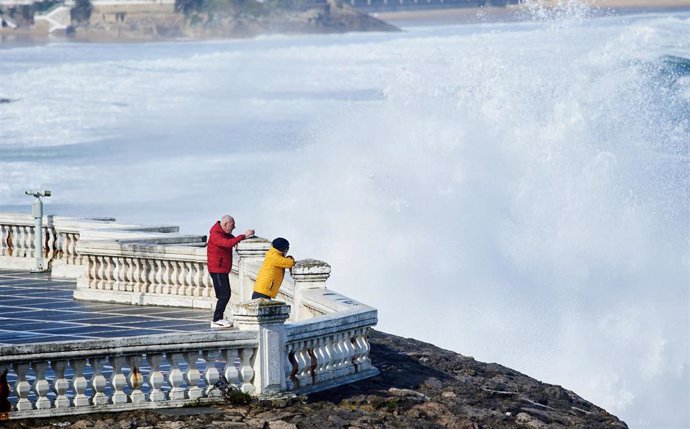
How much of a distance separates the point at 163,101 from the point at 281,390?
3068 inches

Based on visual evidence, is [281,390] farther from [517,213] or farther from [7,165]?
[7,165]

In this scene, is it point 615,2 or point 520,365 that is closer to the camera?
point 520,365

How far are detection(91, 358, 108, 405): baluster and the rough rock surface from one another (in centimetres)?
12

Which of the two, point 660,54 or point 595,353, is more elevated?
point 660,54

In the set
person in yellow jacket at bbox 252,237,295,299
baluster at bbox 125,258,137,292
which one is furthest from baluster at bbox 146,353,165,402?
baluster at bbox 125,258,137,292

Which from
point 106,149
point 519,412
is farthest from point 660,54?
point 519,412

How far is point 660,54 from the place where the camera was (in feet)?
194

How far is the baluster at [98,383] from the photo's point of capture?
468 inches

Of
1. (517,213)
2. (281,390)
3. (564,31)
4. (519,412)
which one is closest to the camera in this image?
(281,390)

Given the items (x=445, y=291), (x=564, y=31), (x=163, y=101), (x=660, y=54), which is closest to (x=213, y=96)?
(x=163, y=101)

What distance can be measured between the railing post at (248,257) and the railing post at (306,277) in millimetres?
1595

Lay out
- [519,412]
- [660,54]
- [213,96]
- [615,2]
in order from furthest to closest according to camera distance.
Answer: [615,2], [213,96], [660,54], [519,412]

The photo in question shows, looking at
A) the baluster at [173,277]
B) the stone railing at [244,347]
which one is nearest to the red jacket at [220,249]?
the stone railing at [244,347]

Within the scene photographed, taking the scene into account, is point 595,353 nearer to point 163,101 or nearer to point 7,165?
point 7,165
